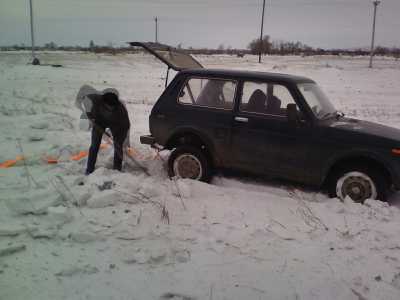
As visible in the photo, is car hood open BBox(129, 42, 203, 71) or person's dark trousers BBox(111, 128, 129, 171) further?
car hood open BBox(129, 42, 203, 71)

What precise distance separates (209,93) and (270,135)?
1.23 m

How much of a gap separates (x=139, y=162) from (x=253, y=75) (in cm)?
262

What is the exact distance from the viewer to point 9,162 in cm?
604

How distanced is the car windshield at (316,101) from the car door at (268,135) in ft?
0.91

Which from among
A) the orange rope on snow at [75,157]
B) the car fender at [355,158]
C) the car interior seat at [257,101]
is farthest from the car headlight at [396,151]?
the orange rope on snow at [75,157]

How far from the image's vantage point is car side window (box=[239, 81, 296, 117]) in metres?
5.24

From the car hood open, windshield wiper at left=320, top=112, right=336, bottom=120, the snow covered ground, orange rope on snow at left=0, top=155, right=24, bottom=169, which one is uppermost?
the car hood open

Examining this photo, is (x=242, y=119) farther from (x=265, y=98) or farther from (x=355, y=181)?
(x=355, y=181)

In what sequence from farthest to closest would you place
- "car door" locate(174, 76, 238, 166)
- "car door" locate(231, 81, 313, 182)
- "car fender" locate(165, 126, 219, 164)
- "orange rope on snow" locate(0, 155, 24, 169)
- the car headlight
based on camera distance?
"orange rope on snow" locate(0, 155, 24, 169) < "car fender" locate(165, 126, 219, 164) < "car door" locate(174, 76, 238, 166) < "car door" locate(231, 81, 313, 182) < the car headlight

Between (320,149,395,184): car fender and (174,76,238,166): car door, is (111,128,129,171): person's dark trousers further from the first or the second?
(320,149,395,184): car fender

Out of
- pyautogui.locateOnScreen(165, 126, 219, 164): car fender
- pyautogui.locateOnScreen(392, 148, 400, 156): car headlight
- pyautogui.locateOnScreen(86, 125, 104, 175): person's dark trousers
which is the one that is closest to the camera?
pyautogui.locateOnScreen(392, 148, 400, 156): car headlight

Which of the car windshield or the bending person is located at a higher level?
the car windshield

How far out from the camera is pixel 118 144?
19.8 feet

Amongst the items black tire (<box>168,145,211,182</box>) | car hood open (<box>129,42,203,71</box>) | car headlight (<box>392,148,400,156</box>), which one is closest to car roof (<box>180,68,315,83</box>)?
car hood open (<box>129,42,203,71</box>)
